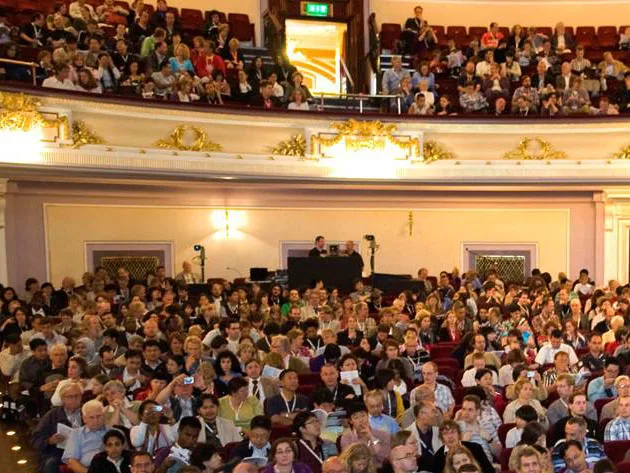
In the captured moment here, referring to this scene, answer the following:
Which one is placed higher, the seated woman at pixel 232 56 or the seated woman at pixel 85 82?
the seated woman at pixel 232 56

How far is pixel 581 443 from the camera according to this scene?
421cm

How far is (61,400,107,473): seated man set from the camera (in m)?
4.44

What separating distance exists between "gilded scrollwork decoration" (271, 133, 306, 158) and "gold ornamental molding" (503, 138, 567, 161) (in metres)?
3.39

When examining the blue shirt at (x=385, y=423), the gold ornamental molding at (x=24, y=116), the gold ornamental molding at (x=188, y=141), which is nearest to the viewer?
the blue shirt at (x=385, y=423)

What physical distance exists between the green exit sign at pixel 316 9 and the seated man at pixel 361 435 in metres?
11.3

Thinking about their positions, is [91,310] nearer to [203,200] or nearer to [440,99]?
[203,200]

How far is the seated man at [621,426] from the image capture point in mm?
4620

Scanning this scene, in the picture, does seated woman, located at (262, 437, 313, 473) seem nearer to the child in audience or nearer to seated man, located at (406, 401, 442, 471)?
seated man, located at (406, 401, 442, 471)

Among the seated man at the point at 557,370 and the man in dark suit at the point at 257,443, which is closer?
the man in dark suit at the point at 257,443

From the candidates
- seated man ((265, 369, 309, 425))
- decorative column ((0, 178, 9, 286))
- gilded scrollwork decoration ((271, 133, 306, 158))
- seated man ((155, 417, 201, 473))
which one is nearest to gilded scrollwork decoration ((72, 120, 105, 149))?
decorative column ((0, 178, 9, 286))

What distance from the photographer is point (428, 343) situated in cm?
732

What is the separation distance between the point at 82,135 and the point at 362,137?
4287mm

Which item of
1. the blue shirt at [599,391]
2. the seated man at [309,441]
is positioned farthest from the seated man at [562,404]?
the seated man at [309,441]

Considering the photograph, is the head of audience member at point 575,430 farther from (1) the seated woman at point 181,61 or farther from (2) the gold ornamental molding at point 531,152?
(1) the seated woman at point 181,61
